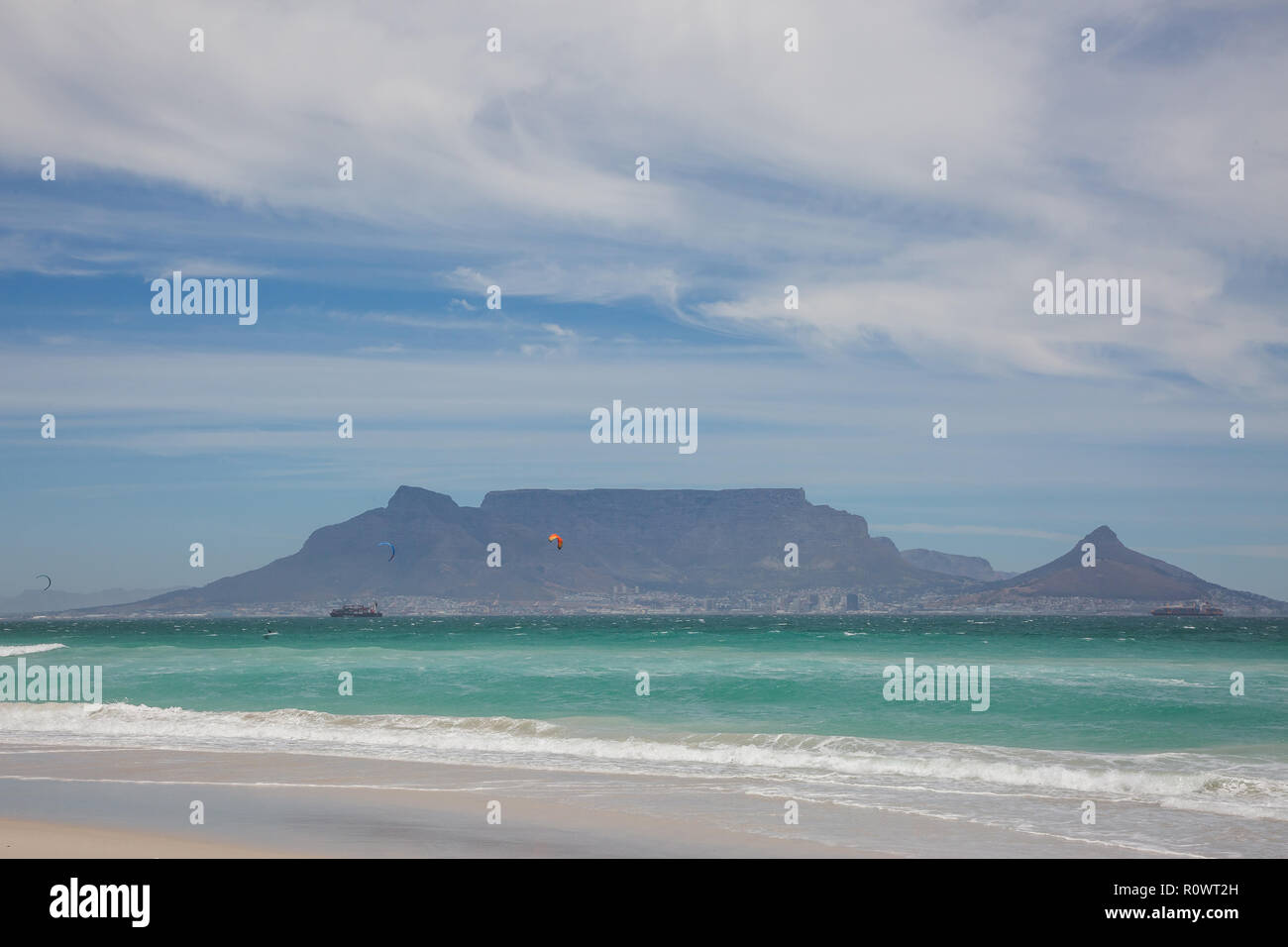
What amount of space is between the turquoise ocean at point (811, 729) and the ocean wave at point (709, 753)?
2.9 inches

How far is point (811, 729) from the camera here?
2294 centimetres

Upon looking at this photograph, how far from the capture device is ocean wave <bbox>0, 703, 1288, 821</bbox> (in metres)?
15.7

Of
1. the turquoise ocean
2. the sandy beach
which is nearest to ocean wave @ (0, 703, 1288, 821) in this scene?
the turquoise ocean

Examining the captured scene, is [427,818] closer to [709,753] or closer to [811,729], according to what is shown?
[709,753]

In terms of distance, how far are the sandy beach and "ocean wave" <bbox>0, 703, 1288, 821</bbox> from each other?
2.44 m

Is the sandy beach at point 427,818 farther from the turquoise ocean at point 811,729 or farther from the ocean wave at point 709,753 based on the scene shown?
the ocean wave at point 709,753

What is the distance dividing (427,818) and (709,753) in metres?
7.96

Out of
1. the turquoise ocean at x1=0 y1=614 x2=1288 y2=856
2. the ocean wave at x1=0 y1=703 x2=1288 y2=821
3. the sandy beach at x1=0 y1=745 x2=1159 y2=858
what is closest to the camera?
the sandy beach at x1=0 y1=745 x2=1159 y2=858

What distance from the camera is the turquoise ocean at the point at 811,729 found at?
14.3m

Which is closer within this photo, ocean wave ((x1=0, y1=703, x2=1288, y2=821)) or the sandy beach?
the sandy beach

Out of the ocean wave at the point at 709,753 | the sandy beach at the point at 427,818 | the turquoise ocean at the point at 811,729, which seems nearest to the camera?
the sandy beach at the point at 427,818

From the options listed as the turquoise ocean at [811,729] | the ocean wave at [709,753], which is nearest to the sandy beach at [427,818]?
the turquoise ocean at [811,729]

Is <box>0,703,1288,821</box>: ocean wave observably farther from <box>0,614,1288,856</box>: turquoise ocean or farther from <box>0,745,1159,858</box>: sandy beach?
<box>0,745,1159,858</box>: sandy beach

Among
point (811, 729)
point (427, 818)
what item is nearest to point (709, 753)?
point (811, 729)
